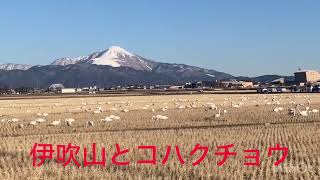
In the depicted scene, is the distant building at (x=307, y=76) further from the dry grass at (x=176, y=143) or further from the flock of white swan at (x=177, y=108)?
the dry grass at (x=176, y=143)

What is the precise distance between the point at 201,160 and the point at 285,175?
2.77 meters

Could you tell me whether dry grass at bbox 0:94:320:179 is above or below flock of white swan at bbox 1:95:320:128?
below

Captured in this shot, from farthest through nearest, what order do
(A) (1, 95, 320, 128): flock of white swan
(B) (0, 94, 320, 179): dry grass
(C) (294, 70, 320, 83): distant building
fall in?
(C) (294, 70, 320, 83): distant building < (A) (1, 95, 320, 128): flock of white swan < (B) (0, 94, 320, 179): dry grass

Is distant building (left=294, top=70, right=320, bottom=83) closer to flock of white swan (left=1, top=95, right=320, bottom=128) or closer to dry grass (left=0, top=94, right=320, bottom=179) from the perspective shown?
flock of white swan (left=1, top=95, right=320, bottom=128)

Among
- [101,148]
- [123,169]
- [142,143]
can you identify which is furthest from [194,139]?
[123,169]

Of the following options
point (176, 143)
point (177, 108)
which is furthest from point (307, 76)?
point (176, 143)

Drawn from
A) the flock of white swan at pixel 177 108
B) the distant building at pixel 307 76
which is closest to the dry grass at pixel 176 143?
the flock of white swan at pixel 177 108

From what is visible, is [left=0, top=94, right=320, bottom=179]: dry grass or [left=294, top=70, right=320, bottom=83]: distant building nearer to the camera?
[left=0, top=94, right=320, bottom=179]: dry grass

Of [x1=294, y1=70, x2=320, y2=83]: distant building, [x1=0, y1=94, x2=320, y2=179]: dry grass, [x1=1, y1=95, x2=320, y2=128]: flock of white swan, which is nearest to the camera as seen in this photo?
[x1=0, y1=94, x2=320, y2=179]: dry grass

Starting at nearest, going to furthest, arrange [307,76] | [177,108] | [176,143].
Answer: [176,143]
[177,108]
[307,76]

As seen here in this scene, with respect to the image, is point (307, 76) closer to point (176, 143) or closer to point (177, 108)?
point (177, 108)

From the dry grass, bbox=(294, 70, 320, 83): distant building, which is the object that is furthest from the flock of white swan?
bbox=(294, 70, 320, 83): distant building

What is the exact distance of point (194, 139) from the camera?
1883cm

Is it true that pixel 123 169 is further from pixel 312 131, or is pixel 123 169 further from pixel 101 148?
pixel 312 131
